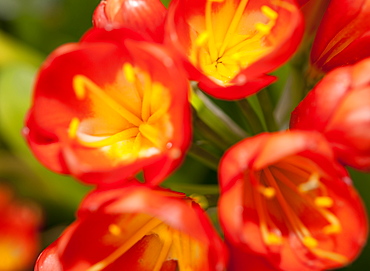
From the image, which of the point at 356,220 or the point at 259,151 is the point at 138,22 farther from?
the point at 356,220

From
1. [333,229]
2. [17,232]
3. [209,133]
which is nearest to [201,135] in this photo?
[209,133]

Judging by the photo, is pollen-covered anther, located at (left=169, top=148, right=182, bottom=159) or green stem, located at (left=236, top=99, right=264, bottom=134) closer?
pollen-covered anther, located at (left=169, top=148, right=182, bottom=159)

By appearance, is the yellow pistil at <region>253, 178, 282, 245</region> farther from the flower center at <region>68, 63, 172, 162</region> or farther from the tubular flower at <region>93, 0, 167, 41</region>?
the tubular flower at <region>93, 0, 167, 41</region>

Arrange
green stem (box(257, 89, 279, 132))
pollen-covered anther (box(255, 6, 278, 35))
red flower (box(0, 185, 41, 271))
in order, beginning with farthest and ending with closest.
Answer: red flower (box(0, 185, 41, 271)), green stem (box(257, 89, 279, 132)), pollen-covered anther (box(255, 6, 278, 35))

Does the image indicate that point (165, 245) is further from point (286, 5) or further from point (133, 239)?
point (286, 5)

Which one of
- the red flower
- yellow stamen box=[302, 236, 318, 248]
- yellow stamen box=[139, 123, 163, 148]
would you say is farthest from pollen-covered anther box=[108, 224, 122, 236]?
the red flower

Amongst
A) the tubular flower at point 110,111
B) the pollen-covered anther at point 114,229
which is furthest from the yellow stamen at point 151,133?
the pollen-covered anther at point 114,229

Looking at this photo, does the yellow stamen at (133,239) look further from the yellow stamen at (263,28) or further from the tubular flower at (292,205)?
the yellow stamen at (263,28)
